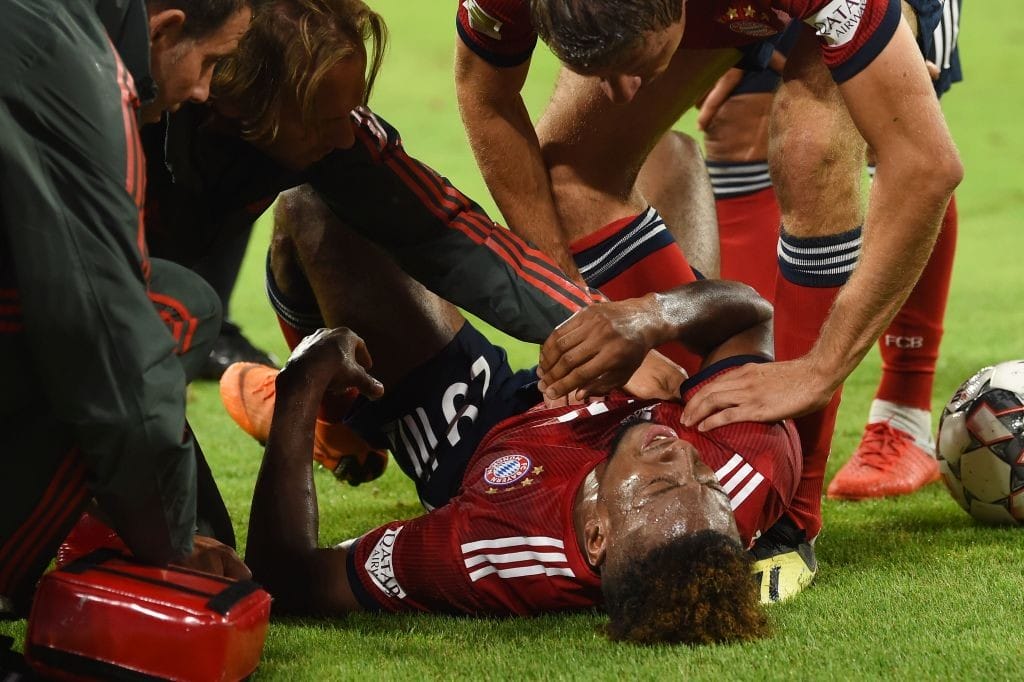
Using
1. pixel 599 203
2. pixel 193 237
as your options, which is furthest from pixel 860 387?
pixel 193 237

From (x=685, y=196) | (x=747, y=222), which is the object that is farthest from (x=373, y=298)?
(x=747, y=222)

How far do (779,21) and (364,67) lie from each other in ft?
2.68

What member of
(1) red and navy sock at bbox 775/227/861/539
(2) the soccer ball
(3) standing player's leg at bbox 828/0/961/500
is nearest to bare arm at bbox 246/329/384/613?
(1) red and navy sock at bbox 775/227/861/539

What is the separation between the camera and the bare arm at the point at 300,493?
2469 millimetres

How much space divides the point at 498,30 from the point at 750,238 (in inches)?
64.4

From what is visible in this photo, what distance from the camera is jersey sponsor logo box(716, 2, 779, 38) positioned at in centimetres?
267

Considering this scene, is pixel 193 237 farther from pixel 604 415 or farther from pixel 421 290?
pixel 604 415

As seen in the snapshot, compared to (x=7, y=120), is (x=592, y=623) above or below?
below

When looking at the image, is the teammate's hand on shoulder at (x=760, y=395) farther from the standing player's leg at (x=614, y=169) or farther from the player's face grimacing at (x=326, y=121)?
the player's face grimacing at (x=326, y=121)

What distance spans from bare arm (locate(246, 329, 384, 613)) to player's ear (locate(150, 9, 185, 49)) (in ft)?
2.70

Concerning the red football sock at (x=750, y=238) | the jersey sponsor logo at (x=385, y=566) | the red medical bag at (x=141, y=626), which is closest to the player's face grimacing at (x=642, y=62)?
the jersey sponsor logo at (x=385, y=566)

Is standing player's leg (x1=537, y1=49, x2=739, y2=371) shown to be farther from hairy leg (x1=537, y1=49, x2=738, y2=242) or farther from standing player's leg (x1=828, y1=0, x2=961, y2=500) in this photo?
standing player's leg (x1=828, y1=0, x2=961, y2=500)

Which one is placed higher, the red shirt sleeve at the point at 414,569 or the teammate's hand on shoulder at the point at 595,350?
the teammate's hand on shoulder at the point at 595,350

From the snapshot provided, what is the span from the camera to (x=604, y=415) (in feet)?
8.68
